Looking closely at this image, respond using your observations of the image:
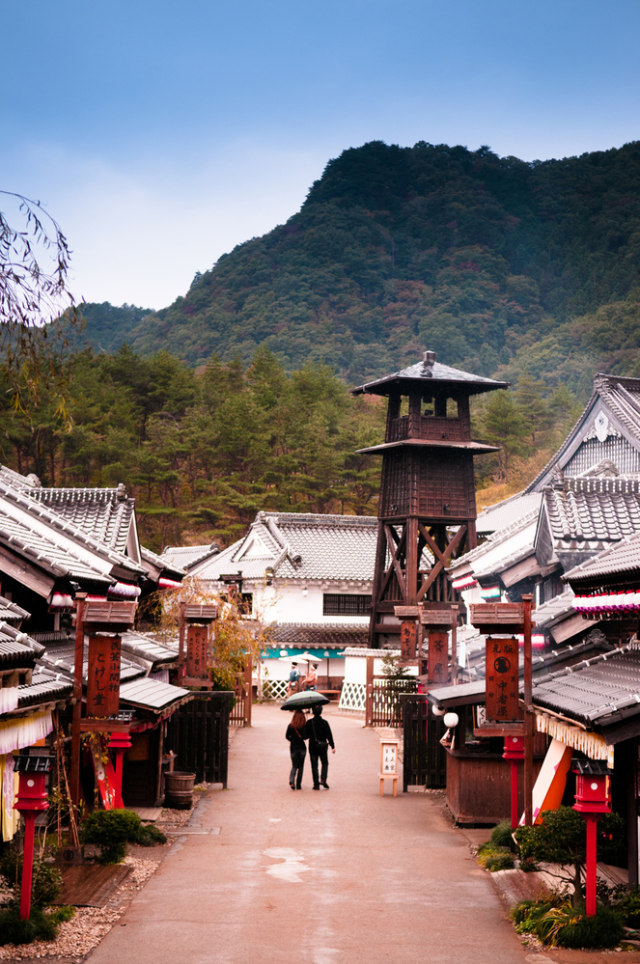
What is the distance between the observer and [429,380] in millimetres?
39938

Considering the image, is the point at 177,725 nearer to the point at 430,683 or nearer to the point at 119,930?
the point at 430,683

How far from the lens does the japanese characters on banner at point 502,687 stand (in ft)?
44.6

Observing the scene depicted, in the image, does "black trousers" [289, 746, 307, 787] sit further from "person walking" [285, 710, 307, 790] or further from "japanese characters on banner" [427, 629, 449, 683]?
"japanese characters on banner" [427, 629, 449, 683]

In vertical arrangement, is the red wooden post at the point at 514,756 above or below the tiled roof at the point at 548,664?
below

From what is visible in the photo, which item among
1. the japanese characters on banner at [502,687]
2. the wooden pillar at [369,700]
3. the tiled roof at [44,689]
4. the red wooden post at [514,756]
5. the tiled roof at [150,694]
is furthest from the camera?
the wooden pillar at [369,700]

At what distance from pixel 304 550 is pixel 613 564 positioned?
36764 millimetres

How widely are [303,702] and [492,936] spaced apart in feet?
38.0

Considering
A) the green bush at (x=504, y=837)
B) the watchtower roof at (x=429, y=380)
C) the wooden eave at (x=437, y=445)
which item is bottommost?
the green bush at (x=504, y=837)

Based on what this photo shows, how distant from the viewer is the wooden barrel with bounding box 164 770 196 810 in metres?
17.7

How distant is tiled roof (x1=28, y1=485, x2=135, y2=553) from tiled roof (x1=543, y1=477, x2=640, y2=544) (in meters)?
9.98

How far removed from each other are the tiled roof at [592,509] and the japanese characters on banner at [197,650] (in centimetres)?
765

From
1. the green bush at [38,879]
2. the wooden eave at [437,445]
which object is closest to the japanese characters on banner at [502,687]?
the green bush at [38,879]

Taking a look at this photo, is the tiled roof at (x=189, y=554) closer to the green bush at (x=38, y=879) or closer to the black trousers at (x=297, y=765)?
Answer: the black trousers at (x=297, y=765)

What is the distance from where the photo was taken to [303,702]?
21.7 metres
